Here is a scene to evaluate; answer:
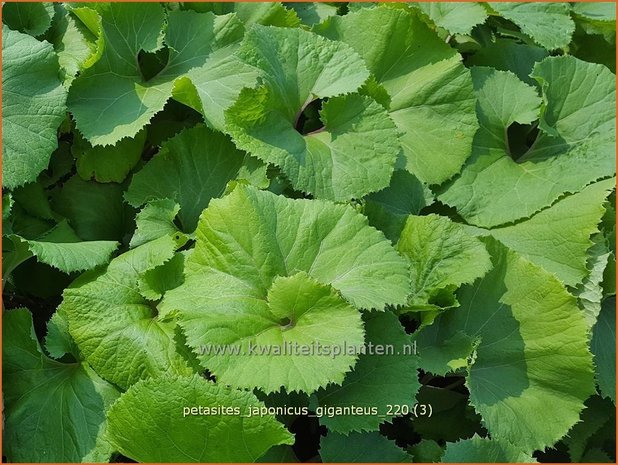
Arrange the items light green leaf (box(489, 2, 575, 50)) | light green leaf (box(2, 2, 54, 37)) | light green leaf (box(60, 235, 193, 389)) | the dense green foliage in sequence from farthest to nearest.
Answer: light green leaf (box(489, 2, 575, 50)) → light green leaf (box(2, 2, 54, 37)) → light green leaf (box(60, 235, 193, 389)) → the dense green foliage

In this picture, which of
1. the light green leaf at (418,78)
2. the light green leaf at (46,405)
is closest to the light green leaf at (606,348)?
the light green leaf at (418,78)

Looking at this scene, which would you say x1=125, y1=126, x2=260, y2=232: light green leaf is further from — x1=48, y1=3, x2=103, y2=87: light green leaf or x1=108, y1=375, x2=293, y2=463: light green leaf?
x1=108, y1=375, x2=293, y2=463: light green leaf

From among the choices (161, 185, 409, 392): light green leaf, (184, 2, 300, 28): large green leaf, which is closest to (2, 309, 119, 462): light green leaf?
(161, 185, 409, 392): light green leaf

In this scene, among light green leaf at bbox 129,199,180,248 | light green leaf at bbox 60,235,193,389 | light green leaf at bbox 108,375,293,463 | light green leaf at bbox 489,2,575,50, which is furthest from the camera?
light green leaf at bbox 489,2,575,50

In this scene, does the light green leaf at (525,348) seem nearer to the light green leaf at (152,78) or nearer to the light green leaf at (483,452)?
the light green leaf at (483,452)

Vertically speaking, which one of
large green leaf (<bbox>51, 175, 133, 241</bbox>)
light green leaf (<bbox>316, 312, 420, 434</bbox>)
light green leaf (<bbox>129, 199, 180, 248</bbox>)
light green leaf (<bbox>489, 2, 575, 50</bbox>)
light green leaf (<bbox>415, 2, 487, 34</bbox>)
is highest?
light green leaf (<bbox>415, 2, 487, 34</bbox>)

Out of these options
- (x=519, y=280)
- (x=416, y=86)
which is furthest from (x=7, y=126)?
(x=519, y=280)

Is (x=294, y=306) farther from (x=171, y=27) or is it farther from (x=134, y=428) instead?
(x=171, y=27)

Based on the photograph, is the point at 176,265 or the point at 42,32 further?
the point at 42,32
